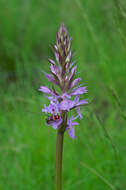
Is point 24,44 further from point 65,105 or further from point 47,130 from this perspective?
point 65,105

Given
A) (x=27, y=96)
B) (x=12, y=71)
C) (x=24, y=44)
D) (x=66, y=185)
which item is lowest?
(x=66, y=185)

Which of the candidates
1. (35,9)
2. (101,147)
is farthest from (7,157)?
(35,9)

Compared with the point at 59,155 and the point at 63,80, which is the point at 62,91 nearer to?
the point at 63,80

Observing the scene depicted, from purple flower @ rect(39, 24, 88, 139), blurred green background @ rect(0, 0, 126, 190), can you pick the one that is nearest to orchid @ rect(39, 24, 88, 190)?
purple flower @ rect(39, 24, 88, 139)

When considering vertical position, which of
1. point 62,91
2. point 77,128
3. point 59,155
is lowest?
point 59,155

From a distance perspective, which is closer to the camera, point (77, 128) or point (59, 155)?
point (59, 155)

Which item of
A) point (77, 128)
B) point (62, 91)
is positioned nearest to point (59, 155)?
point (62, 91)

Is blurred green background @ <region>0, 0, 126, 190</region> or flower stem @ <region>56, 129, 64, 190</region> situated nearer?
flower stem @ <region>56, 129, 64, 190</region>

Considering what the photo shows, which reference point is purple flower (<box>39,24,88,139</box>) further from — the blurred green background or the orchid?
the blurred green background
